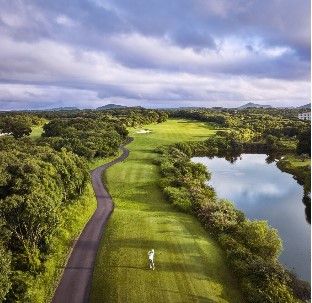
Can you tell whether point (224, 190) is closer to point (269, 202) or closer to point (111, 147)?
point (269, 202)

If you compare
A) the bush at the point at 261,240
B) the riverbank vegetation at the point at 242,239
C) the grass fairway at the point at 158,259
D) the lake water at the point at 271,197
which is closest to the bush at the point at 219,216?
the riverbank vegetation at the point at 242,239

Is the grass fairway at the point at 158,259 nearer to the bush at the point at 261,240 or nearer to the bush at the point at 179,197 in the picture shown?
the bush at the point at 179,197

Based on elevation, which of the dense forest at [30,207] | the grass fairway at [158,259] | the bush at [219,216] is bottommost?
the grass fairway at [158,259]

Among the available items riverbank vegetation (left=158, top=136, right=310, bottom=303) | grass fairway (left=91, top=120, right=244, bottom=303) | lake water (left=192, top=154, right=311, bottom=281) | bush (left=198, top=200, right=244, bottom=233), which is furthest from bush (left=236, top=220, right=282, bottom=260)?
grass fairway (left=91, top=120, right=244, bottom=303)

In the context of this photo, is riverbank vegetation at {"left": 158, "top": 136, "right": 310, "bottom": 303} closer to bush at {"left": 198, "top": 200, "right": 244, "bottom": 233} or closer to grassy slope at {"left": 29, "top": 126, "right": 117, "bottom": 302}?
bush at {"left": 198, "top": 200, "right": 244, "bottom": 233}

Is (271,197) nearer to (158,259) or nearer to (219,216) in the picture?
(219,216)

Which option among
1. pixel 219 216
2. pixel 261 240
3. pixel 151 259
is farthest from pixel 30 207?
pixel 219 216

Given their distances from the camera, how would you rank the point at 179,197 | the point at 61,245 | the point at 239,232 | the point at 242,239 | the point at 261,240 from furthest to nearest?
the point at 179,197 < the point at 239,232 < the point at 242,239 < the point at 261,240 < the point at 61,245
